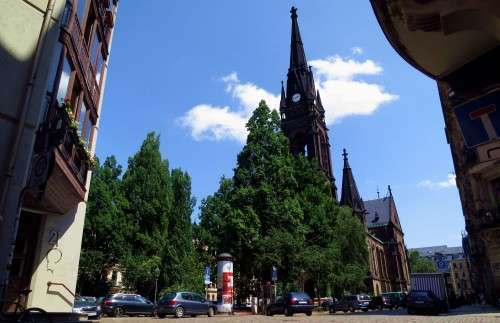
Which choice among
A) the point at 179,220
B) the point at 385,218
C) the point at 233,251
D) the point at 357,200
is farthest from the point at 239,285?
the point at 385,218

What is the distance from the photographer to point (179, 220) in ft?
132

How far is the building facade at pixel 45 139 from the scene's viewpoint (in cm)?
910

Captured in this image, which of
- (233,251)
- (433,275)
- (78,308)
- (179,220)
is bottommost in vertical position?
(78,308)

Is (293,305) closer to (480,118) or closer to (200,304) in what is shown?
(200,304)

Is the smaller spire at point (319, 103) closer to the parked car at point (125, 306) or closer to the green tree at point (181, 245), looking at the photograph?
the green tree at point (181, 245)

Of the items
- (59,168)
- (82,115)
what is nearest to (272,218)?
(82,115)

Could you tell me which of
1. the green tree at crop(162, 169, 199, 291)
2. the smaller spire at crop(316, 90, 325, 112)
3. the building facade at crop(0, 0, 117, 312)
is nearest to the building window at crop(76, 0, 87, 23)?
the building facade at crop(0, 0, 117, 312)

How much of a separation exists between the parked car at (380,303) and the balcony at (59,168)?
95.3ft

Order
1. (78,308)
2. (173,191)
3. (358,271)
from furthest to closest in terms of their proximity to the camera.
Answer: (173,191)
(358,271)
(78,308)

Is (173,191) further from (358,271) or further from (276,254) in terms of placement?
(358,271)

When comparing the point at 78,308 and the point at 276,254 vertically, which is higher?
the point at 276,254

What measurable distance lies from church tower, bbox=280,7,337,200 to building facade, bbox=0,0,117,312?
5079 centimetres

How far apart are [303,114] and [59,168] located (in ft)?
196

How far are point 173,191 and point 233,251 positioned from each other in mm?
14787
